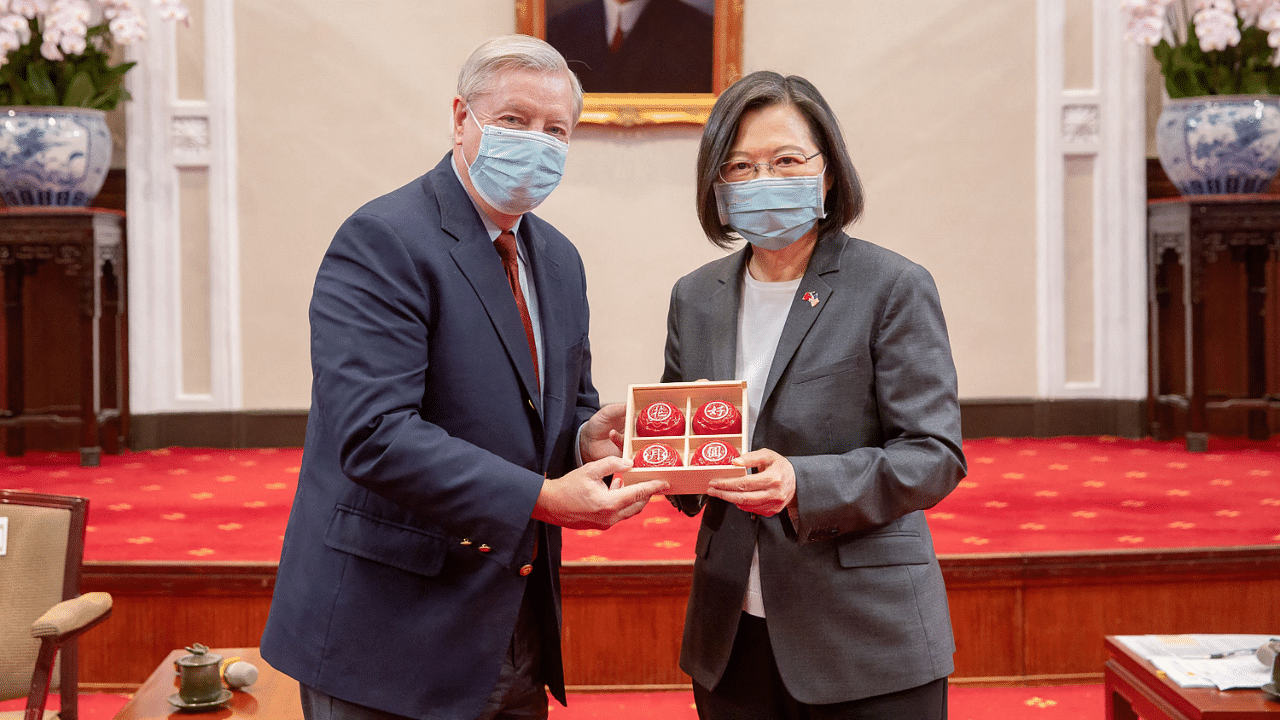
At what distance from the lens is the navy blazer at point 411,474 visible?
4.47 feet

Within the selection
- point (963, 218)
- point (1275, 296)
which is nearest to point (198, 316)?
point (963, 218)

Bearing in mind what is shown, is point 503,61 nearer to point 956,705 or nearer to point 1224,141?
point 956,705

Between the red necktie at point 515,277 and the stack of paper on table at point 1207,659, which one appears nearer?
the red necktie at point 515,277

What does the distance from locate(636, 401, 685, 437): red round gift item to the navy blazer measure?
18cm

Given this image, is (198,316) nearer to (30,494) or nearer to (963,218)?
(30,494)

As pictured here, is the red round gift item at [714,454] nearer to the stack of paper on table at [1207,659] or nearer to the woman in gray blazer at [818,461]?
the woman in gray blazer at [818,461]

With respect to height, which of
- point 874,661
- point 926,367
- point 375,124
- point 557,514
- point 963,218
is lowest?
point 874,661

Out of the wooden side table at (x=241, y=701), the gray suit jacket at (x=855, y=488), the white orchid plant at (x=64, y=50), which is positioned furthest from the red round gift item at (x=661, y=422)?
the white orchid plant at (x=64, y=50)

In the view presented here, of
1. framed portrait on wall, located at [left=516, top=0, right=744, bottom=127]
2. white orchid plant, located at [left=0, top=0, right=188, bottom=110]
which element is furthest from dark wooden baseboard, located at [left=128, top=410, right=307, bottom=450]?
framed portrait on wall, located at [left=516, top=0, right=744, bottom=127]

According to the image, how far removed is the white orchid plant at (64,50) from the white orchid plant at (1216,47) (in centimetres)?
416

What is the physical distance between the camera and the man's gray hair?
4.92 feet

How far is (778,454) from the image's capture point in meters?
1.46

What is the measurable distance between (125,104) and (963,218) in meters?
3.95

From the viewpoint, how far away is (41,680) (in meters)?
2.21
